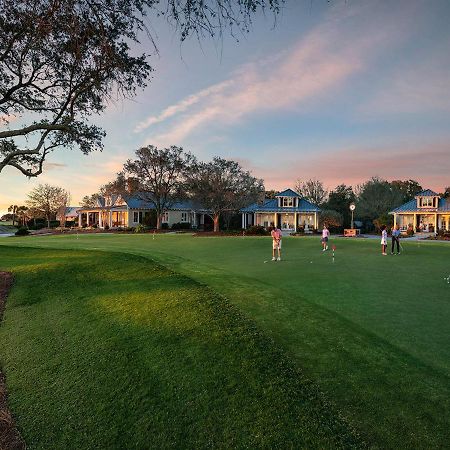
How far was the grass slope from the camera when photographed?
3.58m

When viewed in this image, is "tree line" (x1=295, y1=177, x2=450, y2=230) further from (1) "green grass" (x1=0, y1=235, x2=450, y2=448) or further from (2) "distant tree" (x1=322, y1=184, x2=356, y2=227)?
(1) "green grass" (x1=0, y1=235, x2=450, y2=448)

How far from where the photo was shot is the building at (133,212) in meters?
62.6

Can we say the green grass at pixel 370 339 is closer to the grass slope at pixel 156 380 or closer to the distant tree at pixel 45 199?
the grass slope at pixel 156 380

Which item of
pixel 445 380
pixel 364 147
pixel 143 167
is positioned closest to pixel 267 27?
pixel 445 380

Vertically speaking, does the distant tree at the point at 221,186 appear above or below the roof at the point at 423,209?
above

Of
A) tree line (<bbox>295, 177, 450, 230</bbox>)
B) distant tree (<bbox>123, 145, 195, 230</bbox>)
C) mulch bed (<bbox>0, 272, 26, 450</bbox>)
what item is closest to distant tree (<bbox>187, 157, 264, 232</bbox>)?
distant tree (<bbox>123, 145, 195, 230</bbox>)

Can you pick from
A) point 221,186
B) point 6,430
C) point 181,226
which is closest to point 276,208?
point 221,186

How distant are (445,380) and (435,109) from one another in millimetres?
20390

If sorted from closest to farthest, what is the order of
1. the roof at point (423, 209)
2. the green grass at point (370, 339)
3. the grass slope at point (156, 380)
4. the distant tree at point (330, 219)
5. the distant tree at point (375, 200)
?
the grass slope at point (156, 380) → the green grass at point (370, 339) → the roof at point (423, 209) → the distant tree at point (330, 219) → the distant tree at point (375, 200)

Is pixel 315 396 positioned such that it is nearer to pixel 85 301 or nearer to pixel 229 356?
pixel 229 356

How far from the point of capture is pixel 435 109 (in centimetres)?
2027

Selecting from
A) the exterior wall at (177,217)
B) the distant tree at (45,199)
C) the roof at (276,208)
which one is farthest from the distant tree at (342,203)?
the distant tree at (45,199)

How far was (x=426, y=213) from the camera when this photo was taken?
51312 mm

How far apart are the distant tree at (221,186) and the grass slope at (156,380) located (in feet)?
140
